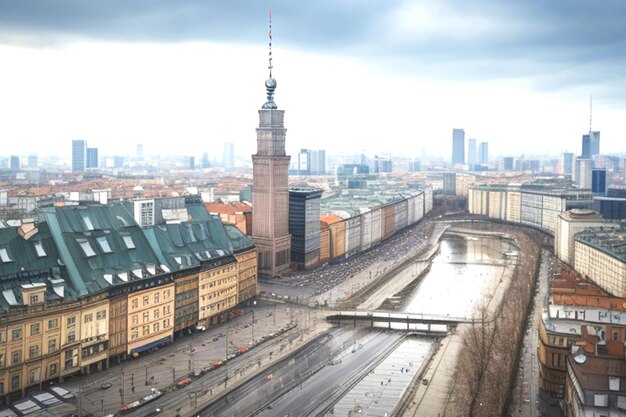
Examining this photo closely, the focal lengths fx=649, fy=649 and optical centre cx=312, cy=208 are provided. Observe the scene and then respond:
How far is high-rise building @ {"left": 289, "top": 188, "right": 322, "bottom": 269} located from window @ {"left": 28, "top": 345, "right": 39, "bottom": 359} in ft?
177

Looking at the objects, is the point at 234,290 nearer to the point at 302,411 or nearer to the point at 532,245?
the point at 302,411

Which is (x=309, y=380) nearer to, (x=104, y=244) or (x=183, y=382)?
(x=183, y=382)

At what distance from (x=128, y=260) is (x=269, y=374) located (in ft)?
53.3

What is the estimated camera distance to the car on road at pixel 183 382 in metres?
48.2

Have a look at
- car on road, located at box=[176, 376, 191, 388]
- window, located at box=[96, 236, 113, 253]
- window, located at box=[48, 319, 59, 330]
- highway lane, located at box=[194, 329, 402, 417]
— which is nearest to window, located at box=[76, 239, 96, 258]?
window, located at box=[96, 236, 113, 253]

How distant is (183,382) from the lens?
48.6 meters

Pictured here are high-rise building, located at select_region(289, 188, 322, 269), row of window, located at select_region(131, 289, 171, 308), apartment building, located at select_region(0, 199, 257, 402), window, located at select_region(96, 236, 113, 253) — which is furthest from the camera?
high-rise building, located at select_region(289, 188, 322, 269)

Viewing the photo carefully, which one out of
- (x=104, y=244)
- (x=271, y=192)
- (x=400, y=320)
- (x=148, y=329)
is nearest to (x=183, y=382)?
(x=148, y=329)

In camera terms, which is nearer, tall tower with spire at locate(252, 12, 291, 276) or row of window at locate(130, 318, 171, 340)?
row of window at locate(130, 318, 171, 340)

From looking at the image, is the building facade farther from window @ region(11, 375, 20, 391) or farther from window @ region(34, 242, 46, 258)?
window @ region(11, 375, 20, 391)

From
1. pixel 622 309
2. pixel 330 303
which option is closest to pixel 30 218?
pixel 330 303

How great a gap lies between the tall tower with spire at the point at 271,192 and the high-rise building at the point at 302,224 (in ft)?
8.22

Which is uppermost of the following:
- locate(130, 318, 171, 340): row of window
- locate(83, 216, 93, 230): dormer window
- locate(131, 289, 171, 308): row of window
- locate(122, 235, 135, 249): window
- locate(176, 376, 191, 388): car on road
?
locate(83, 216, 93, 230): dormer window

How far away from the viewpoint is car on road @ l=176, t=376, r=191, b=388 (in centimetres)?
4815
